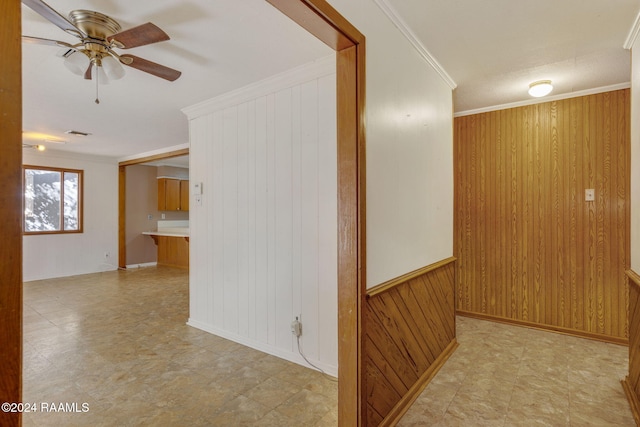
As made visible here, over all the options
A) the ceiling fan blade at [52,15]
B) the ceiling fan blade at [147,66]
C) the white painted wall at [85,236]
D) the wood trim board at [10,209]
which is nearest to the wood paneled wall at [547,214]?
the ceiling fan blade at [147,66]

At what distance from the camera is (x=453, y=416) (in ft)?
6.21

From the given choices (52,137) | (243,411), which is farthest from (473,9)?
(52,137)

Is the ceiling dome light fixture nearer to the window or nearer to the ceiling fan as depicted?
the ceiling fan

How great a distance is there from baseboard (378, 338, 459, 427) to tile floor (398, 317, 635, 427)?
0.03m

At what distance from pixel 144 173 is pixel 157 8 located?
6246mm

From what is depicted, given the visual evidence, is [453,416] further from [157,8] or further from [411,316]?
[157,8]

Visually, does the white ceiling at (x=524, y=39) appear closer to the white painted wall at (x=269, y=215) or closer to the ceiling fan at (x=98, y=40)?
the white painted wall at (x=269, y=215)

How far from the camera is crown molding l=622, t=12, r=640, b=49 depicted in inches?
76.2

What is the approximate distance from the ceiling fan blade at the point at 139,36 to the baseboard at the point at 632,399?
3497mm

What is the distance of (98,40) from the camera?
1.90 meters

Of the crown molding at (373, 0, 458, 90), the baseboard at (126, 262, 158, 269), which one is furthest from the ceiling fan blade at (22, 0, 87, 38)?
the baseboard at (126, 262, 158, 269)

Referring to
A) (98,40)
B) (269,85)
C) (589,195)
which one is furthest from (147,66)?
(589,195)

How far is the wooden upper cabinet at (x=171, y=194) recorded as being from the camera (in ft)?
24.0

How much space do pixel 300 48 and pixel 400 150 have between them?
1.04m
